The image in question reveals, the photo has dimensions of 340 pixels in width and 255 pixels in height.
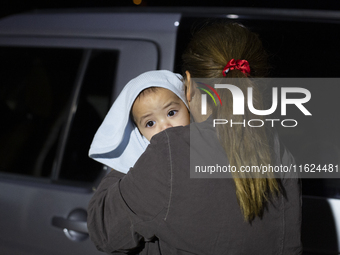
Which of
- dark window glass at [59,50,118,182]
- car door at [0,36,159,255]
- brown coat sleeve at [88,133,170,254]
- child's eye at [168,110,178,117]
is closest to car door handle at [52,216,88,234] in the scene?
car door at [0,36,159,255]

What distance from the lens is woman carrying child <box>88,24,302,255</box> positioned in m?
0.80

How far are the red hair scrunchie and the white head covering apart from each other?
13.2 inches

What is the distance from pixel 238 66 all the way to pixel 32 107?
2226 millimetres

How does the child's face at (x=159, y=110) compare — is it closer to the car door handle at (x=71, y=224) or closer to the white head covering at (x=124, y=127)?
the white head covering at (x=124, y=127)

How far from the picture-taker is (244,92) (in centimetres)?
88

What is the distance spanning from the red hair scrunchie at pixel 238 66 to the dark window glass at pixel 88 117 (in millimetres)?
746

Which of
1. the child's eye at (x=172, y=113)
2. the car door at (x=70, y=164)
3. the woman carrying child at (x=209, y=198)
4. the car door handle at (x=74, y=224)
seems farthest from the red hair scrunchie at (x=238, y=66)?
the car door handle at (x=74, y=224)

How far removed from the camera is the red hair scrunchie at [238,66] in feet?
2.93

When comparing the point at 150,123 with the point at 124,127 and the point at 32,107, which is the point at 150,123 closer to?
the point at 124,127

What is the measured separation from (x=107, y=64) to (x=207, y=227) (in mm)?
1041

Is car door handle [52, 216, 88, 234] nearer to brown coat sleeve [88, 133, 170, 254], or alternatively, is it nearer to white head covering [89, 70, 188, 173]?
white head covering [89, 70, 188, 173]

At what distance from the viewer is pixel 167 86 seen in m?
1.19

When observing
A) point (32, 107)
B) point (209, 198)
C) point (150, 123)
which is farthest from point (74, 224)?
point (32, 107)

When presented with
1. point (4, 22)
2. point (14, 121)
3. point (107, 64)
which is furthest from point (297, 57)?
point (14, 121)
